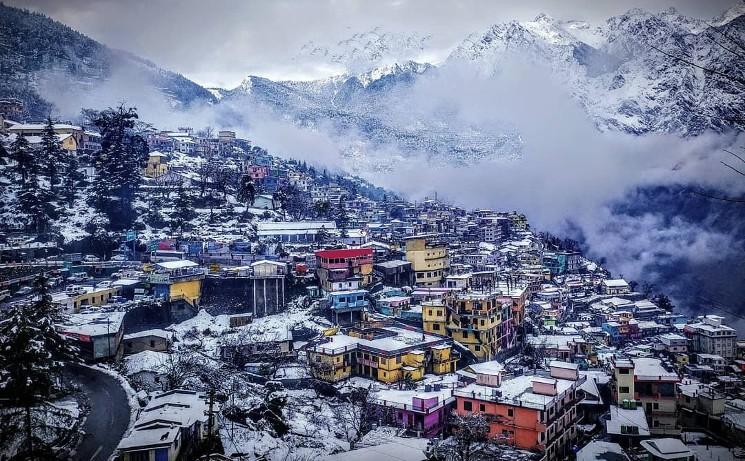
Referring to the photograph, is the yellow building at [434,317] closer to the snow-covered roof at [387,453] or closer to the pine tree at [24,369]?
the snow-covered roof at [387,453]

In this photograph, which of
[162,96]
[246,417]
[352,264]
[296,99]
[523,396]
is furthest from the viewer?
[296,99]

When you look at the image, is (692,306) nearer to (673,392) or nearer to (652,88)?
(673,392)

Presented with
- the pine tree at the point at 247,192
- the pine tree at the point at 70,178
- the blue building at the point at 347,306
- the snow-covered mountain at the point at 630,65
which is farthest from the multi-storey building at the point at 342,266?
the snow-covered mountain at the point at 630,65

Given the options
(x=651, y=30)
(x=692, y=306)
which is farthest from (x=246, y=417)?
(x=651, y=30)

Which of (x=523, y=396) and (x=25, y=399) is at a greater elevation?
(x=25, y=399)

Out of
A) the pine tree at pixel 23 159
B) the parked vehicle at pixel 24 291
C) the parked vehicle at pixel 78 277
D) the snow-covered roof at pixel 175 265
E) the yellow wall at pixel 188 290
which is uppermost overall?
the pine tree at pixel 23 159

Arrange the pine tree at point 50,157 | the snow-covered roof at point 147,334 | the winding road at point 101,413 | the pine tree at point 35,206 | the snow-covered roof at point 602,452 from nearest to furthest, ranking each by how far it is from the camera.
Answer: the winding road at point 101,413
the snow-covered roof at point 602,452
the snow-covered roof at point 147,334
the pine tree at point 35,206
the pine tree at point 50,157

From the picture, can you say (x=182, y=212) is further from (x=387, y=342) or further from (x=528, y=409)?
(x=528, y=409)

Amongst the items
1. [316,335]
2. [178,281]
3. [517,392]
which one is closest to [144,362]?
[178,281]
